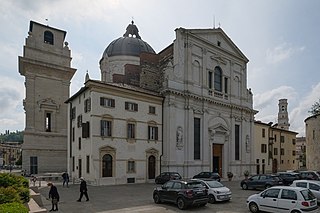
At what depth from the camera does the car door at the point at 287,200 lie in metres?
14.2

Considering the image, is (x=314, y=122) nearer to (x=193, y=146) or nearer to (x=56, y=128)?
(x=193, y=146)

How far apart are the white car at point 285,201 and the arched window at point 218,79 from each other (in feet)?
95.4

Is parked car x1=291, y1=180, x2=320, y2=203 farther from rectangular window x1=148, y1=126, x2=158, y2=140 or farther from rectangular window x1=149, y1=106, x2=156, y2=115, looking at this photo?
rectangular window x1=149, y1=106, x2=156, y2=115

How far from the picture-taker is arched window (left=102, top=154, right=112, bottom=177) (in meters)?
30.3

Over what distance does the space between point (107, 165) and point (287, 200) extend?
2003 cm

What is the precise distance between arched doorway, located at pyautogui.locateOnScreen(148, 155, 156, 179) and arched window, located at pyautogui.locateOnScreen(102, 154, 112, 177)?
5472mm

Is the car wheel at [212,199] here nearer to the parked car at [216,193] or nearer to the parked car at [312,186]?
the parked car at [216,193]

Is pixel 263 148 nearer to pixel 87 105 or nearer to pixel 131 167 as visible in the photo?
pixel 131 167

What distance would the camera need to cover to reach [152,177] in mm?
34875

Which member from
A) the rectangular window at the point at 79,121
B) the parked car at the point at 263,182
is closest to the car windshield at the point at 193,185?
the parked car at the point at 263,182

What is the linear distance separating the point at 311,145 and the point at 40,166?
47799 mm

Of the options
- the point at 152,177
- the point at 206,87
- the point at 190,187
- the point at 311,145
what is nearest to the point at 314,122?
the point at 311,145

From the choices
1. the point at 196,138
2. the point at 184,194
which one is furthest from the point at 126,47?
the point at 184,194

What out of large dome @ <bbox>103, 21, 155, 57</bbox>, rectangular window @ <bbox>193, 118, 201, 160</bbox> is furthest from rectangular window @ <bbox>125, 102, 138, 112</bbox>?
large dome @ <bbox>103, 21, 155, 57</bbox>
